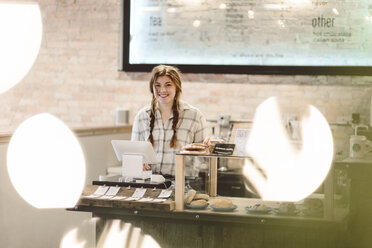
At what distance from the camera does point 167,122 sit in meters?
4.01

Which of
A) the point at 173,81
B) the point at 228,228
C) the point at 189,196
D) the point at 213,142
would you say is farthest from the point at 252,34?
the point at 228,228

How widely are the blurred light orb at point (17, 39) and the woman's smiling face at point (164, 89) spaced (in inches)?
97.4

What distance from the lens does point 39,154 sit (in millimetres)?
4449

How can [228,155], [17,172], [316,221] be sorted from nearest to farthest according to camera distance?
[316,221] < [228,155] < [17,172]

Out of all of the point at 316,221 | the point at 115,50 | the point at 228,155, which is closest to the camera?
the point at 316,221

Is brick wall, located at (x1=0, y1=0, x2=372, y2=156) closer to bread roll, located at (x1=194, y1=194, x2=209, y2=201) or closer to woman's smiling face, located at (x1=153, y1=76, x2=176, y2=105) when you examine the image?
woman's smiling face, located at (x1=153, y1=76, x2=176, y2=105)

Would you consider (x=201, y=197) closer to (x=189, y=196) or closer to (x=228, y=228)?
(x=189, y=196)

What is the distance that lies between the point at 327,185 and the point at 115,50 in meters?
3.43

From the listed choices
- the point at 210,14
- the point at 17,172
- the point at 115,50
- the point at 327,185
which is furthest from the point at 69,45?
the point at 327,185

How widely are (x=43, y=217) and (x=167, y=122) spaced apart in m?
1.33

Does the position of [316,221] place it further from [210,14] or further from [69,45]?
[69,45]

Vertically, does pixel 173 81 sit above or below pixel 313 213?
above

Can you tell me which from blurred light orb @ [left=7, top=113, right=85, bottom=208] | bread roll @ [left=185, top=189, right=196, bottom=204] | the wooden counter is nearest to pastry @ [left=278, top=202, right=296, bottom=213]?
the wooden counter

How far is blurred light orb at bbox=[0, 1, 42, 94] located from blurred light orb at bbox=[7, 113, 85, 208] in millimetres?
1166
